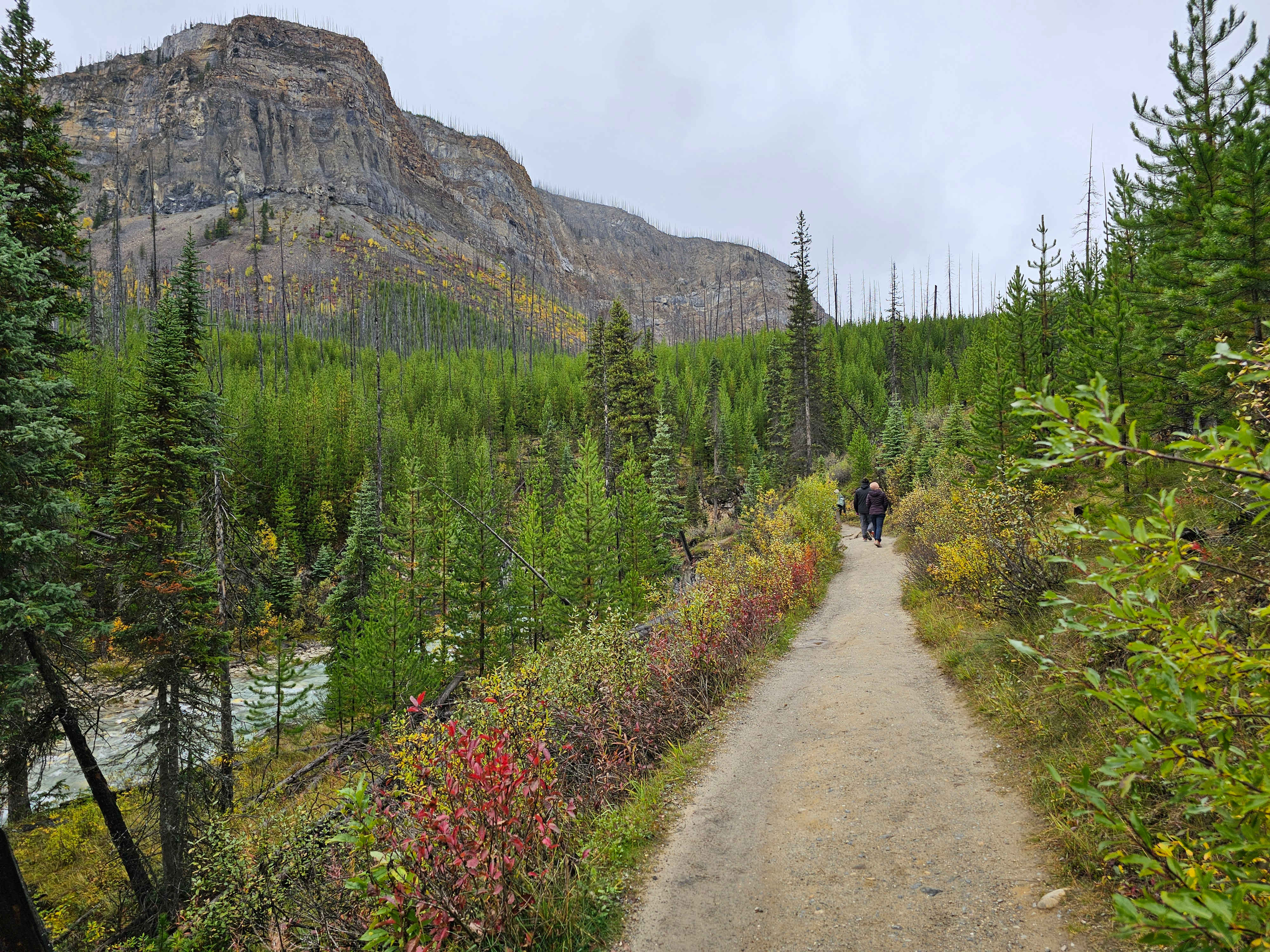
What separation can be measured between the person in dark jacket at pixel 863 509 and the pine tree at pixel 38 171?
74.3 feet

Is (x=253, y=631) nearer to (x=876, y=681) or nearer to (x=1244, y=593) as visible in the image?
(x=876, y=681)

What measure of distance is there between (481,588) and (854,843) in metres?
24.0

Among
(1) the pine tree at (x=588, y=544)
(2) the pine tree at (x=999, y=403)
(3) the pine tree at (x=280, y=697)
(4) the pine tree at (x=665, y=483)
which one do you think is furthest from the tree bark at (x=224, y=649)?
(2) the pine tree at (x=999, y=403)

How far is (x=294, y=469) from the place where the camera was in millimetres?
48469

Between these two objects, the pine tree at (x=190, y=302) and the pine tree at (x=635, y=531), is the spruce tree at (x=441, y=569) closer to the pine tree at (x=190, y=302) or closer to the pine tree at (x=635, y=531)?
the pine tree at (x=635, y=531)

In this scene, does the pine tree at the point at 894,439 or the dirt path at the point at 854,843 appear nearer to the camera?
the dirt path at the point at 854,843

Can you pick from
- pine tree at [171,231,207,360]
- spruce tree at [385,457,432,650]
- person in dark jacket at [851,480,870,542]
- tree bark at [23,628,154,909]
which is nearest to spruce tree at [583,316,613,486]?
spruce tree at [385,457,432,650]

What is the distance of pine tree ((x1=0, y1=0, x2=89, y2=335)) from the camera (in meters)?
10.9

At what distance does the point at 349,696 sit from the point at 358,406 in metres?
43.4

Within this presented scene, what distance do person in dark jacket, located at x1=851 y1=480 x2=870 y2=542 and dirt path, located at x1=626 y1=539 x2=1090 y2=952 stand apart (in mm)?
14369

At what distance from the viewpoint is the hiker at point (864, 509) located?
70.0ft

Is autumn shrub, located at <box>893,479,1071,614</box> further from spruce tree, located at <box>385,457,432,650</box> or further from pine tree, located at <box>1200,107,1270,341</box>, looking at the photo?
spruce tree, located at <box>385,457,432,650</box>

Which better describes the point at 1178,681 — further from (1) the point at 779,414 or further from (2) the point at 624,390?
(1) the point at 779,414

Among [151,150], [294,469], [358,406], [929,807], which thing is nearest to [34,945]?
[929,807]
